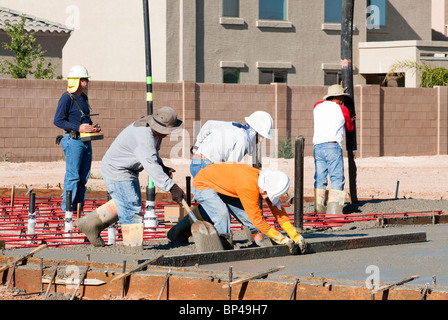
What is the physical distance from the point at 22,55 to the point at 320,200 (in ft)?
49.4

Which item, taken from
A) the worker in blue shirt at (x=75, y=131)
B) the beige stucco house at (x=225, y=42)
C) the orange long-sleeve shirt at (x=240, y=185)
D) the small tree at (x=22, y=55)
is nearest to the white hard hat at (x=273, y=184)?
the orange long-sleeve shirt at (x=240, y=185)

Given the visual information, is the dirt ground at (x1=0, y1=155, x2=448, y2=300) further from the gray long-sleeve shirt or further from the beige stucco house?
the beige stucco house

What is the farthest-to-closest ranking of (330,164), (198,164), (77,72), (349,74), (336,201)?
(349,74)
(336,201)
(330,164)
(77,72)
(198,164)

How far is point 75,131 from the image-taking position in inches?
441

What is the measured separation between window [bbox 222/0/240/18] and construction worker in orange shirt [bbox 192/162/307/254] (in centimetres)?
2108

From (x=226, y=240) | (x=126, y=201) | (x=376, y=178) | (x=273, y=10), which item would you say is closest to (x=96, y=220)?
(x=126, y=201)

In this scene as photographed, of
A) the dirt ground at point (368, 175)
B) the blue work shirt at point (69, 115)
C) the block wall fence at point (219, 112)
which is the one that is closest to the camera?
the blue work shirt at point (69, 115)

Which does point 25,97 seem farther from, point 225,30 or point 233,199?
point 233,199

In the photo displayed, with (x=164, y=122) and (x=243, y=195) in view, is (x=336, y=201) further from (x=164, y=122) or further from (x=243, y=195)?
(x=164, y=122)

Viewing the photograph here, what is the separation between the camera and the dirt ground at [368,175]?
18.9 meters

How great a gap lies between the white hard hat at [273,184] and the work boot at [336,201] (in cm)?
397

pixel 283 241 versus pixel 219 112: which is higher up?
pixel 219 112

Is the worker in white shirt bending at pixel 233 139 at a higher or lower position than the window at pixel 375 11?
lower

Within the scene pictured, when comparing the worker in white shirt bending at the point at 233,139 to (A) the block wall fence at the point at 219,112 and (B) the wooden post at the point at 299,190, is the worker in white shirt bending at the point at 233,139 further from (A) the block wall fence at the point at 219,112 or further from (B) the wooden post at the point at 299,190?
(A) the block wall fence at the point at 219,112
